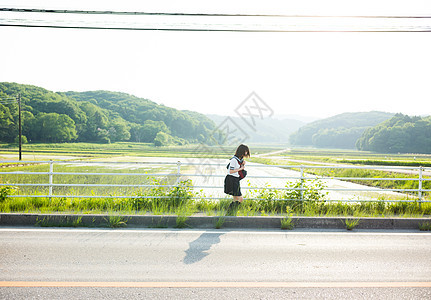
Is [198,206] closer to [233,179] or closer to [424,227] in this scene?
[233,179]

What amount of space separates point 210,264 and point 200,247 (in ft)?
2.31

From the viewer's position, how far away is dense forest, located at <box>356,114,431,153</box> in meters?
82.9

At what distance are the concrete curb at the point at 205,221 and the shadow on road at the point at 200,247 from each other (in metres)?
0.65

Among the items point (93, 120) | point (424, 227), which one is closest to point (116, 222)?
point (424, 227)

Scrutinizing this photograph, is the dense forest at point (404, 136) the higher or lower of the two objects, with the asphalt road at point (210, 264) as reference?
higher

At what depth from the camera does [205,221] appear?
6.09m

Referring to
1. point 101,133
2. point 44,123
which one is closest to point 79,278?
point 44,123

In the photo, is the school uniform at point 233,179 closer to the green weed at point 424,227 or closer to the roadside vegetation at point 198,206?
the roadside vegetation at point 198,206

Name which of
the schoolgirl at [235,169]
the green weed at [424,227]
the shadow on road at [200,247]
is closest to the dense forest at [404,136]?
the green weed at [424,227]

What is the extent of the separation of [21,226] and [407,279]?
6.55 meters

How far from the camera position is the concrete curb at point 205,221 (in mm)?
5895

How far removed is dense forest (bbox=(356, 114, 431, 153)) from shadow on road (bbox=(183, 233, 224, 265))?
311 feet

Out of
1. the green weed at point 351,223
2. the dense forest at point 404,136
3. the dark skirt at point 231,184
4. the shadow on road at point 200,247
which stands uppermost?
the dense forest at point 404,136

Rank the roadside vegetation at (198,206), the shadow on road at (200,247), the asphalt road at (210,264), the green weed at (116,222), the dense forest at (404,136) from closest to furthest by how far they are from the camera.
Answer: the asphalt road at (210,264) → the shadow on road at (200,247) → the green weed at (116,222) → the roadside vegetation at (198,206) → the dense forest at (404,136)
